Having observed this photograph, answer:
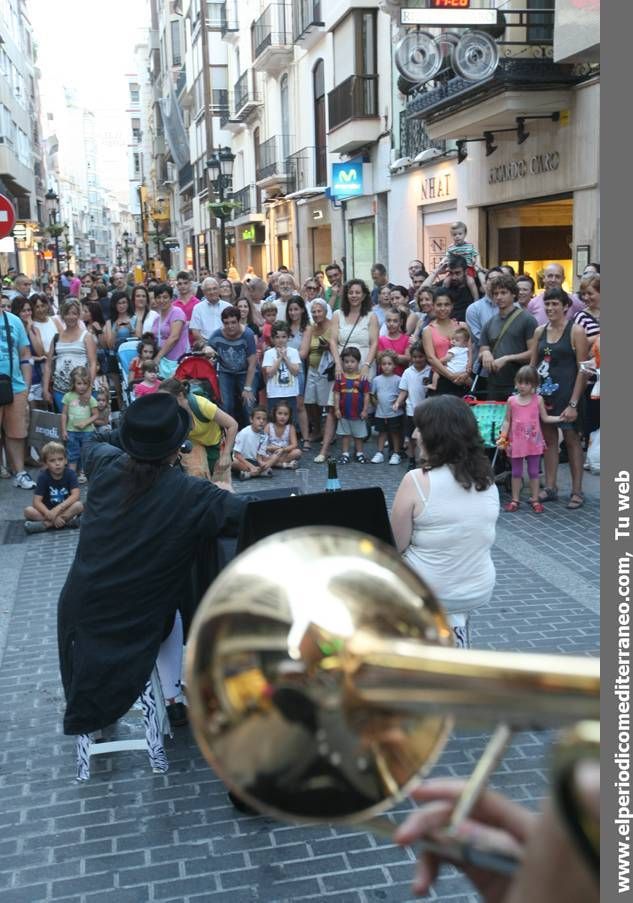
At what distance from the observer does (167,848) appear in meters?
3.74

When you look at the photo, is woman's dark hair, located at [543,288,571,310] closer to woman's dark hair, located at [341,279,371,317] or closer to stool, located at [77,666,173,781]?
woman's dark hair, located at [341,279,371,317]

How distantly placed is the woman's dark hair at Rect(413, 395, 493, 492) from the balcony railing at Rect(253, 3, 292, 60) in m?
27.6

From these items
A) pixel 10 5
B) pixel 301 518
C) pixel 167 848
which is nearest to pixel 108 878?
pixel 167 848

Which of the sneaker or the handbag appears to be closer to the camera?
the handbag

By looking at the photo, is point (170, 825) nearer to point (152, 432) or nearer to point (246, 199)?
point (152, 432)

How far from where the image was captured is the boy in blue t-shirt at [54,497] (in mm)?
8242

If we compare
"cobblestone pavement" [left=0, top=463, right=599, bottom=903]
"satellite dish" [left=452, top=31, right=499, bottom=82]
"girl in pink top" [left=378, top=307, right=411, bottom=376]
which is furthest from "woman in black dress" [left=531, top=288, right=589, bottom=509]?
"satellite dish" [left=452, top=31, right=499, bottom=82]

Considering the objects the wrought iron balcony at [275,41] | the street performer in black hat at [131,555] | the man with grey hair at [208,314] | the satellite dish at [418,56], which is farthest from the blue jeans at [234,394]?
the wrought iron balcony at [275,41]

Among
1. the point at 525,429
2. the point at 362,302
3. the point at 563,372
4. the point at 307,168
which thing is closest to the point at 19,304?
the point at 362,302

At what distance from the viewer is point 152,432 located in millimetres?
3896

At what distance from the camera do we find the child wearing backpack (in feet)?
20.7

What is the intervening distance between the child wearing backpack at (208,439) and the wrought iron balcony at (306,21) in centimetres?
2044

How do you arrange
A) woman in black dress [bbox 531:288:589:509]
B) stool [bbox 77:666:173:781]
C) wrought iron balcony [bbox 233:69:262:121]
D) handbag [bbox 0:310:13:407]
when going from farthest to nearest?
1. wrought iron balcony [bbox 233:69:262:121]
2. handbag [bbox 0:310:13:407]
3. woman in black dress [bbox 531:288:589:509]
4. stool [bbox 77:666:173:781]

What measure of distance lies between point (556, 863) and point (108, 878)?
317 cm
